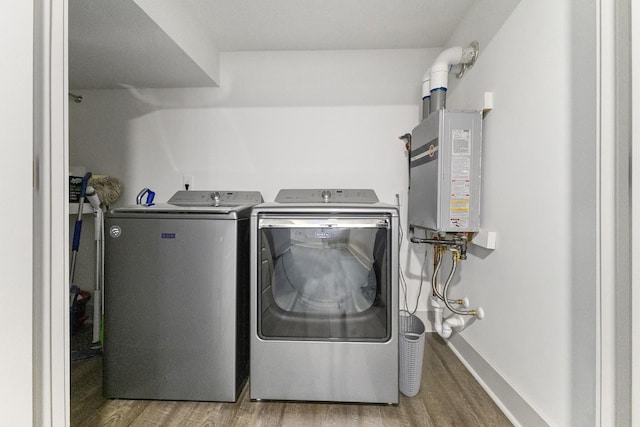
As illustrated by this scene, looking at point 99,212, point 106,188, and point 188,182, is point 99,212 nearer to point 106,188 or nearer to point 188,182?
point 106,188

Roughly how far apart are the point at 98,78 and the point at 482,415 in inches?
119

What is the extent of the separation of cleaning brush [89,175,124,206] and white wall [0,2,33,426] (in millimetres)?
1683

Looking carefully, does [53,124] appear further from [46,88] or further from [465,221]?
[465,221]

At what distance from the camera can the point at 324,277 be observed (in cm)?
145

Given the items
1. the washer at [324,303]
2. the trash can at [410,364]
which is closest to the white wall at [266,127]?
the washer at [324,303]

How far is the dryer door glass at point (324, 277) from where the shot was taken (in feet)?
4.60

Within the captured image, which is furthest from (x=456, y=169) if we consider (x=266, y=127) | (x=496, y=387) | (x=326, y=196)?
(x=266, y=127)

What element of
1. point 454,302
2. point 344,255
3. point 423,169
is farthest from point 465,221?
point 344,255

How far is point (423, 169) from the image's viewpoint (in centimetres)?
171

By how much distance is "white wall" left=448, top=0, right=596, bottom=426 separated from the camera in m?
0.94

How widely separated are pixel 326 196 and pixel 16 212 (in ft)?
4.80

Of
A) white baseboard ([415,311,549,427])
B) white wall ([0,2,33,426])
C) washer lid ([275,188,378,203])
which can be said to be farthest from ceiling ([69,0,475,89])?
white baseboard ([415,311,549,427])

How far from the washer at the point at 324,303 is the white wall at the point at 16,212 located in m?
0.83

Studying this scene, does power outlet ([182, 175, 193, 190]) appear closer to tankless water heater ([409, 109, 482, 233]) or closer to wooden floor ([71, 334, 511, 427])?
wooden floor ([71, 334, 511, 427])
